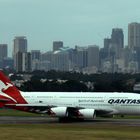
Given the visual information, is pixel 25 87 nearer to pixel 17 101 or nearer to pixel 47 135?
pixel 17 101

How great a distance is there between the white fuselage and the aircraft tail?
63cm

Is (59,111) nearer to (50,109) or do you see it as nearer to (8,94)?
(50,109)

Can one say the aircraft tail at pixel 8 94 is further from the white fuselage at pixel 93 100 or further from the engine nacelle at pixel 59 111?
the engine nacelle at pixel 59 111

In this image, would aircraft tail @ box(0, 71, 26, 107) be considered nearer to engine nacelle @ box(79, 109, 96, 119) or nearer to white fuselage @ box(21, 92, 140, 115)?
white fuselage @ box(21, 92, 140, 115)

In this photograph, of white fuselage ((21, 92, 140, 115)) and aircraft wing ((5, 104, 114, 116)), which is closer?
aircraft wing ((5, 104, 114, 116))

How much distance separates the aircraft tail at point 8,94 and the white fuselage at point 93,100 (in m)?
0.63

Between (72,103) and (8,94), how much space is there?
22.1ft

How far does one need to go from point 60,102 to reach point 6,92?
230 inches

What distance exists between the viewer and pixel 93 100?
61.3 meters

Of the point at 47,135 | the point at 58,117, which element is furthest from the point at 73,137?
the point at 58,117

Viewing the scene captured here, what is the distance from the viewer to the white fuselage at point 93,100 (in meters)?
60.6

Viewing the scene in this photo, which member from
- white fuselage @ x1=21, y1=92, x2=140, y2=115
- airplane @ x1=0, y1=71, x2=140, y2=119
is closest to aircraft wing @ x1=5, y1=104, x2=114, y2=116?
airplane @ x1=0, y1=71, x2=140, y2=119

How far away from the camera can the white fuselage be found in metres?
60.6

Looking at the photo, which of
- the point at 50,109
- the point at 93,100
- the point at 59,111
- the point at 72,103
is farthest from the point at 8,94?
the point at 93,100
